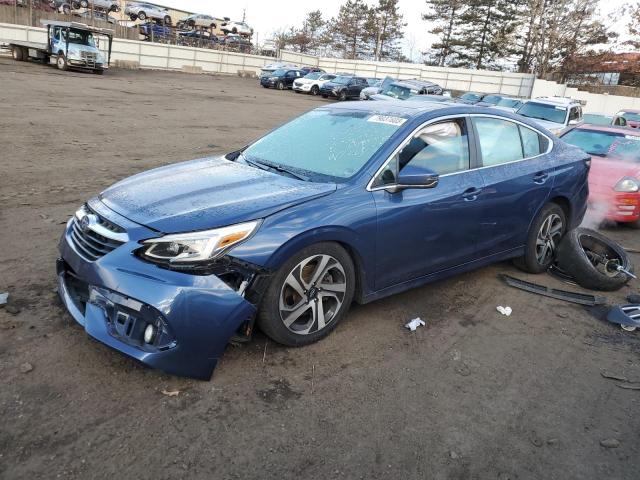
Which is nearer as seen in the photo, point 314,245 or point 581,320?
point 314,245

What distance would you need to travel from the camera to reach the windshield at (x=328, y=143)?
395 cm

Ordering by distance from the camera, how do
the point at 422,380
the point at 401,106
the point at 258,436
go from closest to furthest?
the point at 258,436, the point at 422,380, the point at 401,106

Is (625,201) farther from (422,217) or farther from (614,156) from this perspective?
(422,217)

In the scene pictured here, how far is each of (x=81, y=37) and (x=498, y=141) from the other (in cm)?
2985

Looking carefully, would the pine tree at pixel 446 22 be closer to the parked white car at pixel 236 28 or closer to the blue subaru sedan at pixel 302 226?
the parked white car at pixel 236 28

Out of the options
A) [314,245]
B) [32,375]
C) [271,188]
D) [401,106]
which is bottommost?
[32,375]

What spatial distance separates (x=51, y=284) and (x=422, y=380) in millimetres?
2924

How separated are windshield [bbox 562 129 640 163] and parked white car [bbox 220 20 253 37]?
181ft

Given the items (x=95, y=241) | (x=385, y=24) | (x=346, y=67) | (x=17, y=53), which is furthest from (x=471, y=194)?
(x=385, y=24)

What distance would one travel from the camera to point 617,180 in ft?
25.1

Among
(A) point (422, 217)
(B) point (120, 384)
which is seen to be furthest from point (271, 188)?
(B) point (120, 384)

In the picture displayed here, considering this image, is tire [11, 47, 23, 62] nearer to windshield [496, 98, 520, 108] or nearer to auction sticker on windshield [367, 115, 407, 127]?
windshield [496, 98, 520, 108]

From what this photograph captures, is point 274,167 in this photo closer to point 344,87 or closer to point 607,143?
point 607,143

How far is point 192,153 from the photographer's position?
35.6ft
